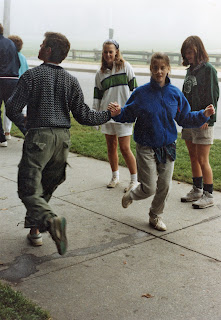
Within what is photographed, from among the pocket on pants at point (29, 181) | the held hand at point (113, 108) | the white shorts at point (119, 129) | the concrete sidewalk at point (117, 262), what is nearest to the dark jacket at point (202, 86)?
the white shorts at point (119, 129)

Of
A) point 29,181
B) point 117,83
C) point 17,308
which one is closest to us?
point 17,308

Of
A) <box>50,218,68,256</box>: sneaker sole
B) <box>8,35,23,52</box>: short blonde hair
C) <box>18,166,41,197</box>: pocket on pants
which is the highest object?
<box>8,35,23,52</box>: short blonde hair

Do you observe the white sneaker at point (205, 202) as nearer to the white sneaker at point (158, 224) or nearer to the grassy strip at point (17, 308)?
the white sneaker at point (158, 224)

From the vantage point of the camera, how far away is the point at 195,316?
3.33 meters

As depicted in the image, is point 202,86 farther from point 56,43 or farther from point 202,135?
point 56,43

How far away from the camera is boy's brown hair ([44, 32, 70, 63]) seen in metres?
4.06

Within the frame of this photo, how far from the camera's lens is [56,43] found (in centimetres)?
407

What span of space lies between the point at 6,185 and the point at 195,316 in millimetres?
3762

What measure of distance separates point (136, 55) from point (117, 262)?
3661 centimetres

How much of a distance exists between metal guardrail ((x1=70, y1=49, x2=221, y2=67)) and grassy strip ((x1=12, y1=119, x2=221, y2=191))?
2440cm

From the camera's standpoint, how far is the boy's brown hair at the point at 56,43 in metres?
4.06

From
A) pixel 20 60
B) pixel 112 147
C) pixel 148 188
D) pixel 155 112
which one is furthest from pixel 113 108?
pixel 20 60

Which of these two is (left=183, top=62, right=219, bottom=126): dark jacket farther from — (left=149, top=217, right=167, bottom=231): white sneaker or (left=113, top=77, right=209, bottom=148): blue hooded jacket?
(left=149, top=217, right=167, bottom=231): white sneaker

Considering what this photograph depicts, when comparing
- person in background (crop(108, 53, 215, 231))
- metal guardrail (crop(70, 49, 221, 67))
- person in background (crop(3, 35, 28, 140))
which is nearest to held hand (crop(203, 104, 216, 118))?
person in background (crop(108, 53, 215, 231))
